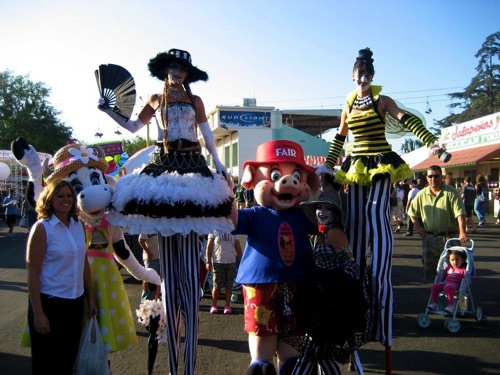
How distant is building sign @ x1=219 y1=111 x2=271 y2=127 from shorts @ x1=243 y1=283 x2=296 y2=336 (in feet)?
95.7

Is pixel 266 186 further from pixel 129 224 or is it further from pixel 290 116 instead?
pixel 290 116

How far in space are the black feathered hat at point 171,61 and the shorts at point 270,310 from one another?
1.68 metres

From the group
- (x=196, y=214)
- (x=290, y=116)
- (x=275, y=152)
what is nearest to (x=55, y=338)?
(x=196, y=214)

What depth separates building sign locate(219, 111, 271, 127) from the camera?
1250 inches

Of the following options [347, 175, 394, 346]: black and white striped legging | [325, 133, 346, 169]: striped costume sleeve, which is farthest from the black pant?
[325, 133, 346, 169]: striped costume sleeve

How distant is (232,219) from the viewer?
3.16 meters

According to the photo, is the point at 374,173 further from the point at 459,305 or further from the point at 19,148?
the point at 459,305

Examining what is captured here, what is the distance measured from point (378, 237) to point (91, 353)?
87.2 inches

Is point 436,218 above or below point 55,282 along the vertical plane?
above

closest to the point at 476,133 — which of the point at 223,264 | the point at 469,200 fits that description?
the point at 469,200

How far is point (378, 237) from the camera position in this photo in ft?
11.4

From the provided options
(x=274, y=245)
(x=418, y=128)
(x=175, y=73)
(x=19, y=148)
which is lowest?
(x=274, y=245)

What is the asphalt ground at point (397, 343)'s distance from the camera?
3973 millimetres

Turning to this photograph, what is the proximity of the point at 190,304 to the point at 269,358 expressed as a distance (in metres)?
0.66
